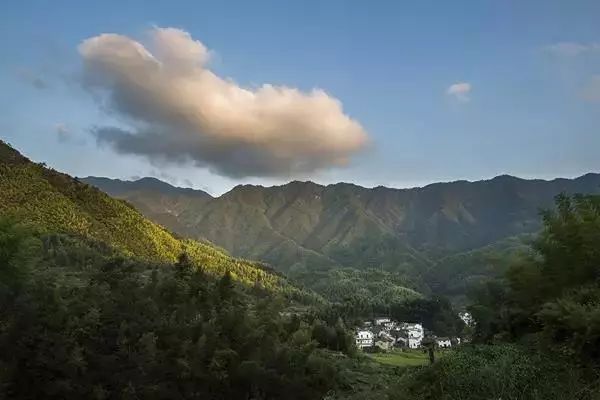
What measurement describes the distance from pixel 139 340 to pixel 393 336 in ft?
239

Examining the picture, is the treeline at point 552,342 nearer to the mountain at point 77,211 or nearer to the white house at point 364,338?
the white house at point 364,338

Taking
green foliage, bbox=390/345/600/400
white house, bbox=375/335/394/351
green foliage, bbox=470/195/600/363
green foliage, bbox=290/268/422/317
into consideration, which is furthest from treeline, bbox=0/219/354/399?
green foliage, bbox=290/268/422/317

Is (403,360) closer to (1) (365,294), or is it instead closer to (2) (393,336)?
(2) (393,336)

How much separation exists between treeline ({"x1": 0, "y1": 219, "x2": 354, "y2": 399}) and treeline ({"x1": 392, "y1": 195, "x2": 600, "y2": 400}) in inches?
500

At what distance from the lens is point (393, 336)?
9188 centimetres

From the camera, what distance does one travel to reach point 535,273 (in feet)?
66.8

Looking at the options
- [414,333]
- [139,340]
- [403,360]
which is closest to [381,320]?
[414,333]

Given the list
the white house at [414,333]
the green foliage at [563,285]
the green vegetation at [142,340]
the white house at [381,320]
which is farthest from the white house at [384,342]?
the green foliage at [563,285]

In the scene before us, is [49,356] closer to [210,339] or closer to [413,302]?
[210,339]

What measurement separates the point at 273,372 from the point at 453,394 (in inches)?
662

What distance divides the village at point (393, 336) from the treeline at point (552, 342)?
5823 cm

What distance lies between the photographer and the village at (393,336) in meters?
82.2

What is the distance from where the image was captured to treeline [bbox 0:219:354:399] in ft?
74.7

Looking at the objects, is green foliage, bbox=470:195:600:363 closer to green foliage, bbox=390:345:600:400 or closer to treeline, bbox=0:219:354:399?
green foliage, bbox=390:345:600:400
